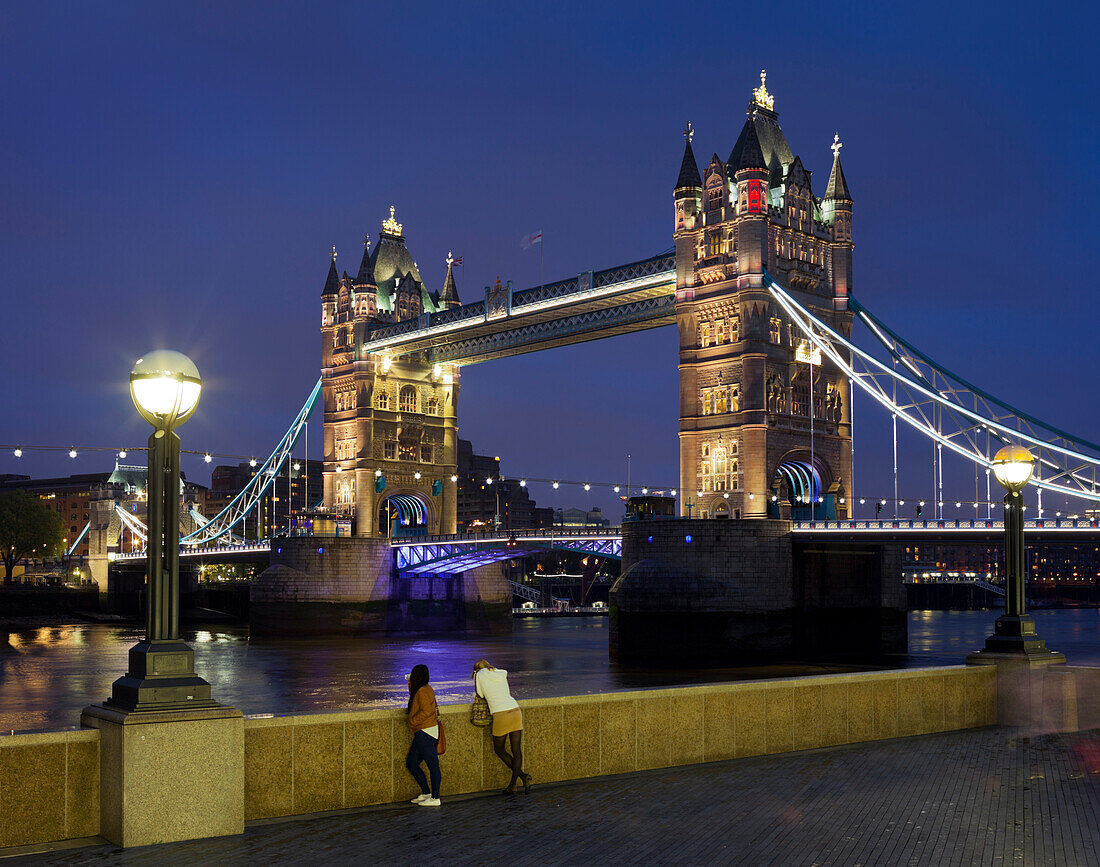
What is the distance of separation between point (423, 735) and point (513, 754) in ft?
3.31

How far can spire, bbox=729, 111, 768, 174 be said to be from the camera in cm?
5797

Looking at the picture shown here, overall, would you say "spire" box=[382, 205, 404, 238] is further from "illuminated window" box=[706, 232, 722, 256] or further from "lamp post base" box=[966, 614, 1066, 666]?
"lamp post base" box=[966, 614, 1066, 666]

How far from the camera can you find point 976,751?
14391mm

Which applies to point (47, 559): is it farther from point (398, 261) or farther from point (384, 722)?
point (384, 722)

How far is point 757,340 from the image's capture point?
5653 cm

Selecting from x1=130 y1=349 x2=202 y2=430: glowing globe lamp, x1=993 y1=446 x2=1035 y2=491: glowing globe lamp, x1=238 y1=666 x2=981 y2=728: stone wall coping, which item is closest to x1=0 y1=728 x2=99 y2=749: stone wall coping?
x1=238 y1=666 x2=981 y2=728: stone wall coping

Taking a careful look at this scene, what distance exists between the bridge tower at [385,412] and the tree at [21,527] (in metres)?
→ 39.1

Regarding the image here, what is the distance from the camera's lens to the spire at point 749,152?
57969 mm

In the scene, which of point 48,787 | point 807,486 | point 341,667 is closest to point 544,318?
point 807,486

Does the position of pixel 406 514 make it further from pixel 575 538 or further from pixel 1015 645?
pixel 1015 645

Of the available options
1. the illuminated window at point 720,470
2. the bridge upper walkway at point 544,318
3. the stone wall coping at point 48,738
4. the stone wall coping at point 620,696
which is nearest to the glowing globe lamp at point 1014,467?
the stone wall coping at point 620,696

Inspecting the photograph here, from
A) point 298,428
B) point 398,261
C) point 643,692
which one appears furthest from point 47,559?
point 643,692

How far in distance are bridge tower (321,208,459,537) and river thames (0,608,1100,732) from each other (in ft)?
37.8

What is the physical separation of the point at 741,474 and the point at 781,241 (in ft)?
37.6
